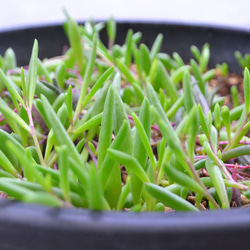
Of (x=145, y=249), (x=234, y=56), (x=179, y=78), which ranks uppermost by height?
(x=234, y=56)

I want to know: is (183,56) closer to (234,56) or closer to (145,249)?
(234,56)

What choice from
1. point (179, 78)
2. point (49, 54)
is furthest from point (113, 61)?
point (49, 54)

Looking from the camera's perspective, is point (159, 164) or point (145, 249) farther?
point (159, 164)

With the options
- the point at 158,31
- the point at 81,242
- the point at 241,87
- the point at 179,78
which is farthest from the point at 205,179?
the point at 158,31

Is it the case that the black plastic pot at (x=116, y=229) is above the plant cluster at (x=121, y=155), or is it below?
below

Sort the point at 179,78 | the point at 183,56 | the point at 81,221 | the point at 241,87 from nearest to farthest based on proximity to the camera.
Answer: the point at 81,221, the point at 179,78, the point at 241,87, the point at 183,56

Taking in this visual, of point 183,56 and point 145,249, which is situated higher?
point 183,56

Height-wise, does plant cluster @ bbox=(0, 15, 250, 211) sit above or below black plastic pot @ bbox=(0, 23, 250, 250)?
above

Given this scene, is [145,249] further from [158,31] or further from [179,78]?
[158,31]

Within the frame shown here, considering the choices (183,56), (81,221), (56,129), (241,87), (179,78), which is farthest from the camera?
(183,56)
